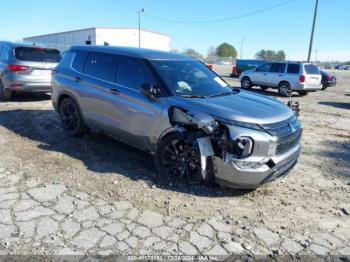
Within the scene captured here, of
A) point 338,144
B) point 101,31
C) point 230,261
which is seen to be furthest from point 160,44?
point 230,261

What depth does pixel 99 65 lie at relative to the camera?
569cm

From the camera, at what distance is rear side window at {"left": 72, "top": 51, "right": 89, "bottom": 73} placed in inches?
238

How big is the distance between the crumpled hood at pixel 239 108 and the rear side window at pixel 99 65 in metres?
1.57

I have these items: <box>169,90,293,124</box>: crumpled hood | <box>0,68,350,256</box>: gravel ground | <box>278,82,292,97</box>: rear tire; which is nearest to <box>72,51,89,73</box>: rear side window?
<box>0,68,350,256</box>: gravel ground

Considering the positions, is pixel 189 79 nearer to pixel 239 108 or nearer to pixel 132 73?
pixel 132 73

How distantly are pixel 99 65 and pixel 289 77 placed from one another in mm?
12859

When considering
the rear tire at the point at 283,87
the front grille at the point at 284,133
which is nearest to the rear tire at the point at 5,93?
the front grille at the point at 284,133

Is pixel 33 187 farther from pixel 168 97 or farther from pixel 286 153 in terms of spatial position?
pixel 286 153

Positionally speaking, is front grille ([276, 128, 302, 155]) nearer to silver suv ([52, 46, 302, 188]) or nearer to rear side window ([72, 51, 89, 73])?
silver suv ([52, 46, 302, 188])

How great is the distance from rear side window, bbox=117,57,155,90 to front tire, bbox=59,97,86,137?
1409 mm

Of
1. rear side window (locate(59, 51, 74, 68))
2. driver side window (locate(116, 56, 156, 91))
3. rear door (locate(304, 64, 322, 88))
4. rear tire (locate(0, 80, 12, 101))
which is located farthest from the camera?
rear door (locate(304, 64, 322, 88))

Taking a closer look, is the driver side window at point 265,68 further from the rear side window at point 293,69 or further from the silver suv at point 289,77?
the rear side window at point 293,69

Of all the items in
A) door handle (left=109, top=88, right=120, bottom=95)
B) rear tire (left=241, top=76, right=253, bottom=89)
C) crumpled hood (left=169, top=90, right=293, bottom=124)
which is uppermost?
door handle (left=109, top=88, right=120, bottom=95)

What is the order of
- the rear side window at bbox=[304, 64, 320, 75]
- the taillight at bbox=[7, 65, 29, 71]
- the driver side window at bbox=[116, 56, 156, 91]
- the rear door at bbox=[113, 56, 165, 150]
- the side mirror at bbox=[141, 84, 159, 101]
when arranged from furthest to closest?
the rear side window at bbox=[304, 64, 320, 75] < the taillight at bbox=[7, 65, 29, 71] < the driver side window at bbox=[116, 56, 156, 91] < the rear door at bbox=[113, 56, 165, 150] < the side mirror at bbox=[141, 84, 159, 101]
